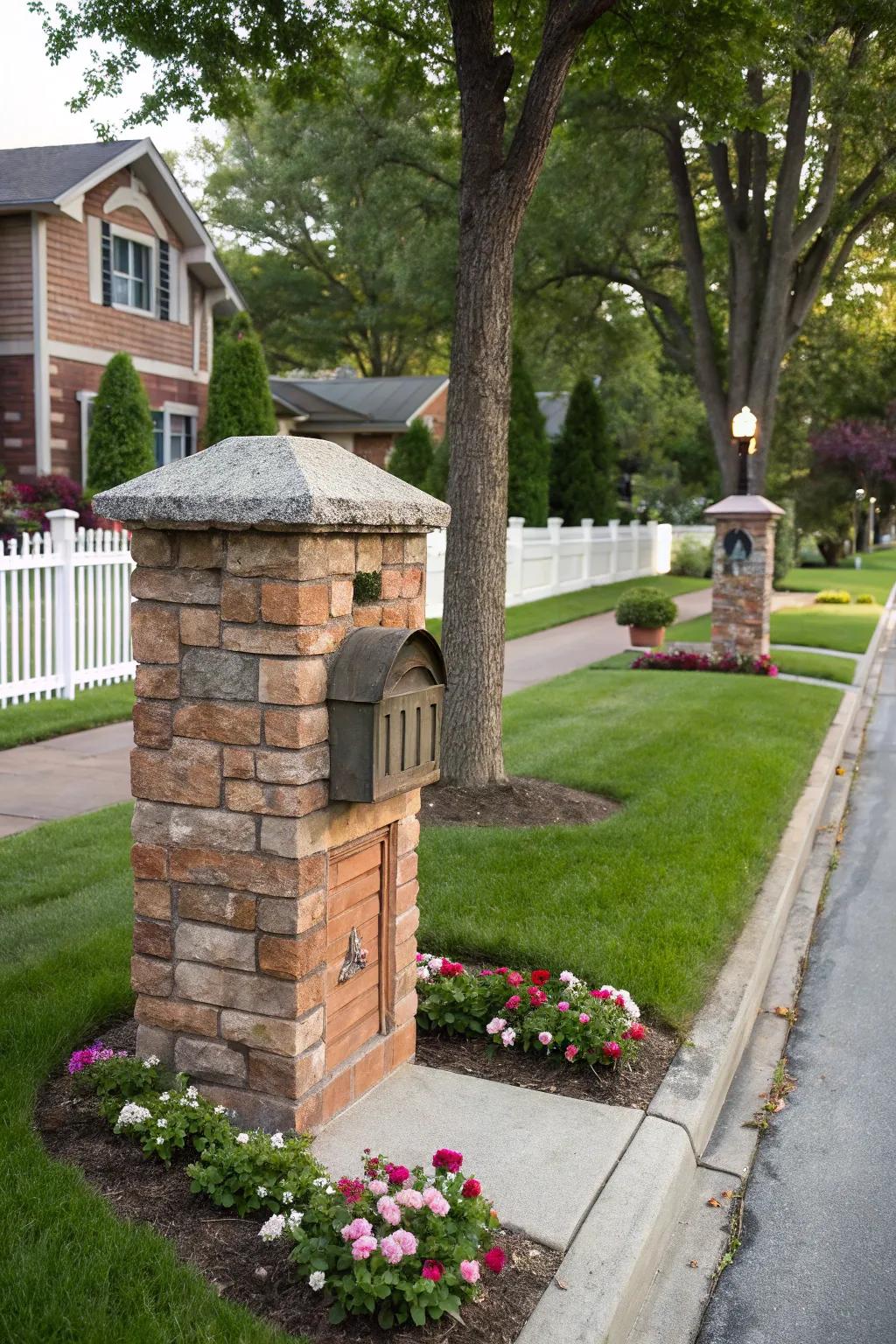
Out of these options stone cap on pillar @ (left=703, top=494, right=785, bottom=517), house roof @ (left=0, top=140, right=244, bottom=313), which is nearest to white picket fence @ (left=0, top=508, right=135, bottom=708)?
stone cap on pillar @ (left=703, top=494, right=785, bottom=517)

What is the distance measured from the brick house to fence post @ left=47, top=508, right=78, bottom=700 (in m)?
9.19

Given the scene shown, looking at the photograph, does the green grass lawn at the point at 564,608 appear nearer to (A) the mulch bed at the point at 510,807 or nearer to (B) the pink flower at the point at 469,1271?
(A) the mulch bed at the point at 510,807

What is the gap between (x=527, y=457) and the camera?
25375mm

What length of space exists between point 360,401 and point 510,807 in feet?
88.9

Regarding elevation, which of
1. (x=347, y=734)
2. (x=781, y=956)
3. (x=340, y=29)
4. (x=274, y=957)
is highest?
(x=340, y=29)

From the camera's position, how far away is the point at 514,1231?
3404mm

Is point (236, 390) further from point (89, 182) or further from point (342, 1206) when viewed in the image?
point (342, 1206)

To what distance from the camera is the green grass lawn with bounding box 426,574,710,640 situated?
1889 cm

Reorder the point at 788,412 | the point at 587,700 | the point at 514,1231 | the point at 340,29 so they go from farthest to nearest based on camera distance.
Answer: the point at 788,412
the point at 587,700
the point at 340,29
the point at 514,1231

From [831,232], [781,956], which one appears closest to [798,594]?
[831,232]

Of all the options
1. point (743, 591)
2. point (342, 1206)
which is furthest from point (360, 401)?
point (342, 1206)

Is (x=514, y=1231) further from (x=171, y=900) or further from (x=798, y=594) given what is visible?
(x=798, y=594)

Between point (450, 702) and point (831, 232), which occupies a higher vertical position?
point (831, 232)

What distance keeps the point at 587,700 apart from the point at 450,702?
4.69 metres
